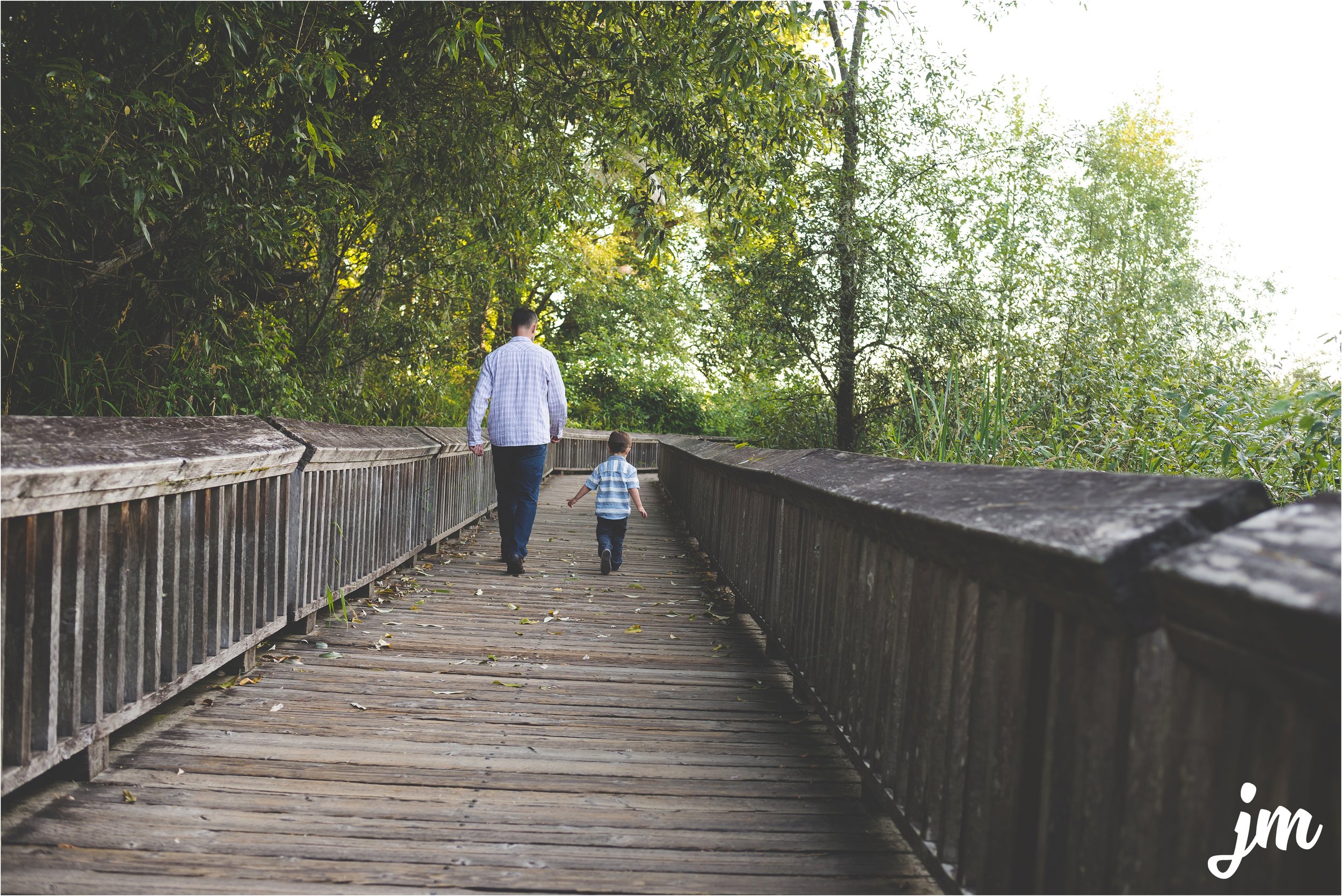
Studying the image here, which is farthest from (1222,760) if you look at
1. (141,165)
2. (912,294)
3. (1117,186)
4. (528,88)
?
(1117,186)

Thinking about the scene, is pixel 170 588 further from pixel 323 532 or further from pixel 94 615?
pixel 323 532

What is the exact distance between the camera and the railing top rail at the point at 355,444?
4.37m

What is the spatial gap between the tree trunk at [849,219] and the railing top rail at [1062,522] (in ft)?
32.4

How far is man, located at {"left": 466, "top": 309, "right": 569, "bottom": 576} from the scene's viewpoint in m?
6.75

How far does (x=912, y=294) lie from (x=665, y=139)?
21.2 feet

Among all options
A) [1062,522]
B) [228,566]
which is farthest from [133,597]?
[1062,522]

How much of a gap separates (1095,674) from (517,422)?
573 cm

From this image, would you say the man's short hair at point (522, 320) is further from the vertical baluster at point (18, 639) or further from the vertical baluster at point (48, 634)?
the vertical baluster at point (18, 639)

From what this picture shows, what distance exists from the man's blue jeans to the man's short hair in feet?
3.26

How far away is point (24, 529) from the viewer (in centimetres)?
221

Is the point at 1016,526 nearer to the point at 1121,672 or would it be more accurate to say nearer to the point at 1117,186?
the point at 1121,672

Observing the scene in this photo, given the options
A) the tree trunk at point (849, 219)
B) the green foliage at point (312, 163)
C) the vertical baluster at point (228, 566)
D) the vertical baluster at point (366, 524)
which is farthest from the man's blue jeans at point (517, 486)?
the tree trunk at point (849, 219)

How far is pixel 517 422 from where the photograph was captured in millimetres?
6754

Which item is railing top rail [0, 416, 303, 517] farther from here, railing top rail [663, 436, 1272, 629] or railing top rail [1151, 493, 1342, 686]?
railing top rail [1151, 493, 1342, 686]
